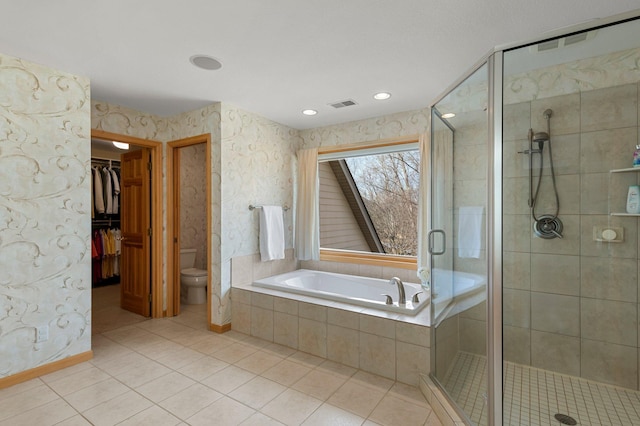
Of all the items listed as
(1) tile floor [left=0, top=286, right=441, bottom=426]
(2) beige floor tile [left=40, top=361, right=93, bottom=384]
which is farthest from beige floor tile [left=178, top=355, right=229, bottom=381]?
(2) beige floor tile [left=40, top=361, right=93, bottom=384]

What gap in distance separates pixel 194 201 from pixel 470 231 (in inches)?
171

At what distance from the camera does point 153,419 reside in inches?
74.4

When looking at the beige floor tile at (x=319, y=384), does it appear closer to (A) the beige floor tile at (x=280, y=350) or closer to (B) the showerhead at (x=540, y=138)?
(A) the beige floor tile at (x=280, y=350)

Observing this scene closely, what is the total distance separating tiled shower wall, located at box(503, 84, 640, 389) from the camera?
1.94 meters

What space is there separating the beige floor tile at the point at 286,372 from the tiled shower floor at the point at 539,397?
1.07 meters

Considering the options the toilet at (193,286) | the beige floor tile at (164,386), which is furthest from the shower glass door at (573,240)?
the toilet at (193,286)

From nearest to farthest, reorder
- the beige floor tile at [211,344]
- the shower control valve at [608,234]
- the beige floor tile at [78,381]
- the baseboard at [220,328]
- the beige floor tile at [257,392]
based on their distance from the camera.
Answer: the shower control valve at [608,234], the beige floor tile at [257,392], the beige floor tile at [78,381], the beige floor tile at [211,344], the baseboard at [220,328]

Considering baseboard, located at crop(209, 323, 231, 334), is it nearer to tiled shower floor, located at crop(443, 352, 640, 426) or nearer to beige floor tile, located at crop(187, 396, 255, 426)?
beige floor tile, located at crop(187, 396, 255, 426)

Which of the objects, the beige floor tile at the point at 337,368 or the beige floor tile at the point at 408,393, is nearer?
the beige floor tile at the point at 408,393

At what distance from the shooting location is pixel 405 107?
3275mm

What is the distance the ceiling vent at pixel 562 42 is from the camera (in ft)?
4.70

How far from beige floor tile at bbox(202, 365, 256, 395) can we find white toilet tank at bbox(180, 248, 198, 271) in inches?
101

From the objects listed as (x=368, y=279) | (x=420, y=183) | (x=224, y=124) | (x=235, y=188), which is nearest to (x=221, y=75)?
(x=224, y=124)

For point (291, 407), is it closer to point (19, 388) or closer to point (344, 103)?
point (19, 388)
